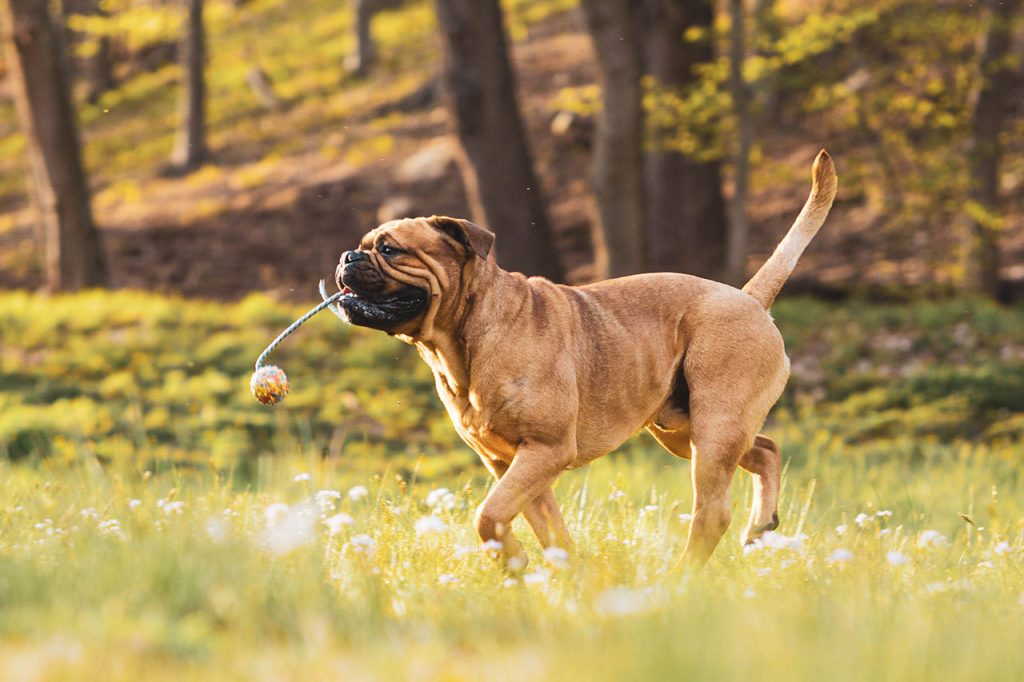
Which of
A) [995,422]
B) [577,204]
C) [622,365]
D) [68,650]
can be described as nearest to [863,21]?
[995,422]

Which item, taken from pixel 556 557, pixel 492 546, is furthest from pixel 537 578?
pixel 492 546

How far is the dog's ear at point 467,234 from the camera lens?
207 inches

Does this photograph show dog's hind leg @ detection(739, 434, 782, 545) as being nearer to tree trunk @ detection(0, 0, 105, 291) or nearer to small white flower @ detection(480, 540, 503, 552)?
small white flower @ detection(480, 540, 503, 552)

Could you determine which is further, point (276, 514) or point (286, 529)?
point (276, 514)

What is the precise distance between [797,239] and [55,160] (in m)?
12.8

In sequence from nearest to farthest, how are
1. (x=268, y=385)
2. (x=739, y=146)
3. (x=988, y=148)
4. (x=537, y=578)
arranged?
1. (x=537, y=578)
2. (x=268, y=385)
3. (x=739, y=146)
4. (x=988, y=148)

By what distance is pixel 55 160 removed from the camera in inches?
645

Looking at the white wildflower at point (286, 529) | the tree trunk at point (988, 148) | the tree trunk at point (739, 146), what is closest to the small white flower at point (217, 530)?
the white wildflower at point (286, 529)

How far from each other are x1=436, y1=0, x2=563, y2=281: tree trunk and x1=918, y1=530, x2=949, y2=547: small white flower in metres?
9.08

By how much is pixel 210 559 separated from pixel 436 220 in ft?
5.96

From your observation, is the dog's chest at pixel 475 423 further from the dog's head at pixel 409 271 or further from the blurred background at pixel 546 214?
the blurred background at pixel 546 214

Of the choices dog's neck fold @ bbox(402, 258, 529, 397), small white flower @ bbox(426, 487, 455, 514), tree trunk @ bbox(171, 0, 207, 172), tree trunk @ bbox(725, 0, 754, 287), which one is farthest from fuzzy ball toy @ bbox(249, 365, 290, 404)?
tree trunk @ bbox(171, 0, 207, 172)

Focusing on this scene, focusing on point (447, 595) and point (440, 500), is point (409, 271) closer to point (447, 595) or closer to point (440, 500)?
point (440, 500)

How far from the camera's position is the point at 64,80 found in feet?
54.5
